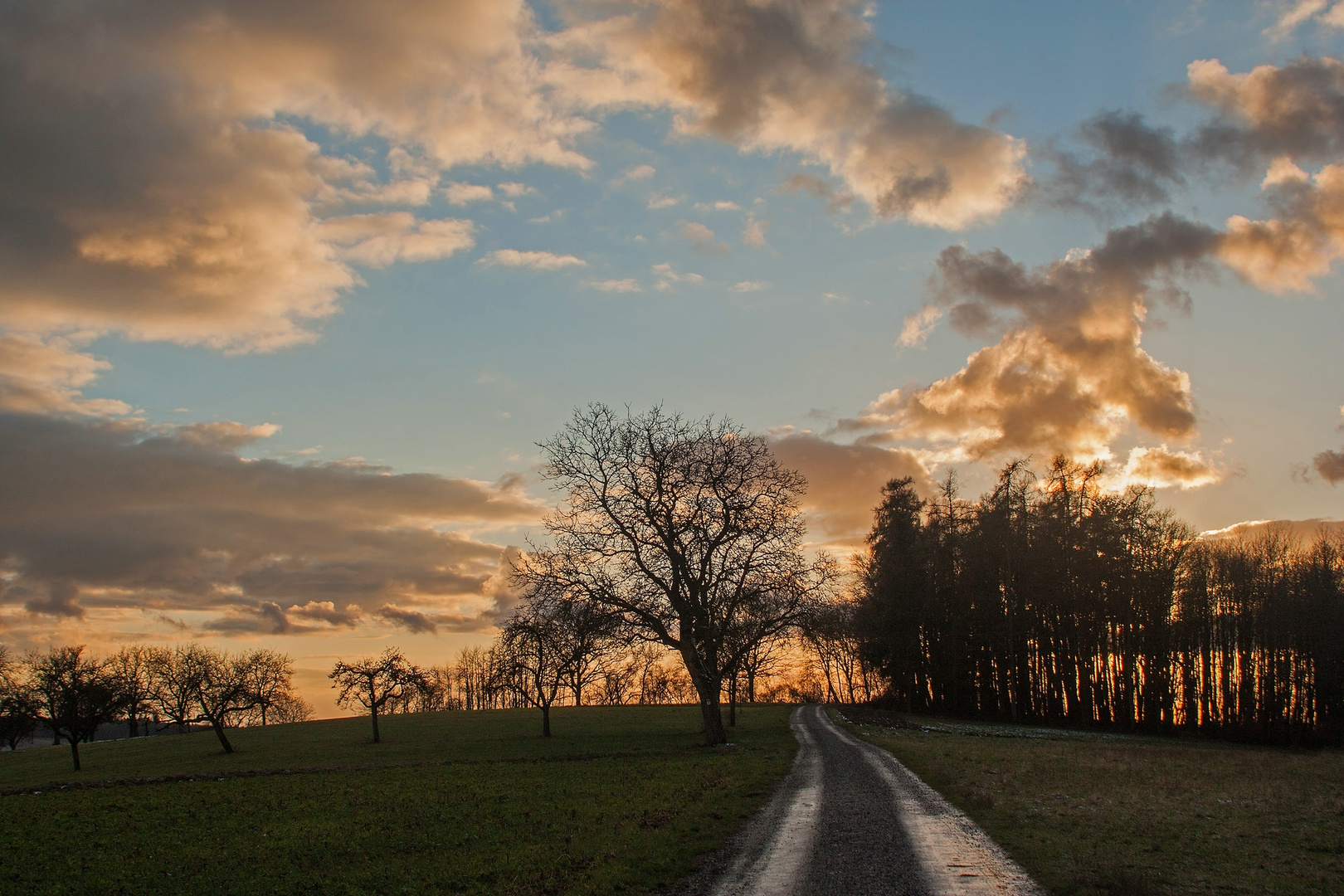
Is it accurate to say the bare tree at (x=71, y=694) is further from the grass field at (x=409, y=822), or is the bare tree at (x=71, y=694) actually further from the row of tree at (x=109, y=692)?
the grass field at (x=409, y=822)

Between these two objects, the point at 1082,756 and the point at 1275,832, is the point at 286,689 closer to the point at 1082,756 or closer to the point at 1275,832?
the point at 1082,756

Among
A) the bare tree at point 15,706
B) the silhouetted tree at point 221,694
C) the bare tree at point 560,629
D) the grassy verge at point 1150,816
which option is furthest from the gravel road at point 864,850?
the bare tree at point 15,706

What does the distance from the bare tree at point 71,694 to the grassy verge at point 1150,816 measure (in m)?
58.8

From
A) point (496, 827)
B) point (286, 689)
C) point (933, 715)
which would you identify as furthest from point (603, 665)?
point (286, 689)

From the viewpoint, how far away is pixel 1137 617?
4969 centimetres

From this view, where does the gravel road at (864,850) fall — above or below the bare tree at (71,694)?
above

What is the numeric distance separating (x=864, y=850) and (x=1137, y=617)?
47.4m

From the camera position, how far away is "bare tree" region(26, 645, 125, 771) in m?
53.3

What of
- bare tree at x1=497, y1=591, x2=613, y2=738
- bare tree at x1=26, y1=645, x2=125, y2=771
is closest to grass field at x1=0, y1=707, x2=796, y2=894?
bare tree at x1=497, y1=591, x2=613, y2=738

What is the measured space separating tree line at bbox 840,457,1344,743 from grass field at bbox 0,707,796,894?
23.0 m

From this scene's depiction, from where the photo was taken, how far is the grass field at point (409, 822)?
12.4 m

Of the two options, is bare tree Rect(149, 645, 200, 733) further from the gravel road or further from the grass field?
the gravel road

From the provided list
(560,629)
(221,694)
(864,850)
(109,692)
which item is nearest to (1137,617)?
(560,629)

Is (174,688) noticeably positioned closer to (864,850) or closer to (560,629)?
(560,629)
